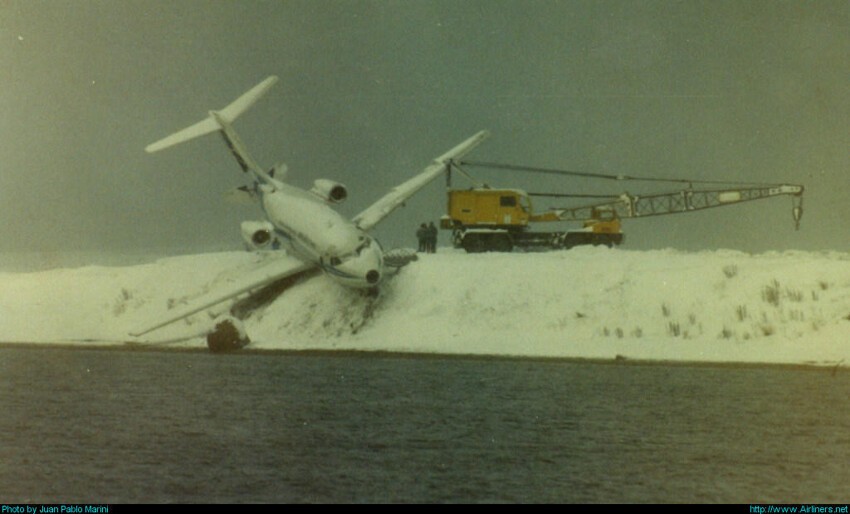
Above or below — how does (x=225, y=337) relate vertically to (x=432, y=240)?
below

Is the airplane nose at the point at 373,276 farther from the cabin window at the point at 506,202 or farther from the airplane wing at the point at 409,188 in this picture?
the cabin window at the point at 506,202

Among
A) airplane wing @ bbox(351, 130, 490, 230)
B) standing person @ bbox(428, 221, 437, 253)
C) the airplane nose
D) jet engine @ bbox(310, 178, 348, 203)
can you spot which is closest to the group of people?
standing person @ bbox(428, 221, 437, 253)

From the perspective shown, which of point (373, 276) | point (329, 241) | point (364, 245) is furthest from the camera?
point (364, 245)

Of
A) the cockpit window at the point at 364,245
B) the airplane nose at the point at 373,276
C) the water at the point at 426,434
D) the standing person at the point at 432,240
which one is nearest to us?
the water at the point at 426,434

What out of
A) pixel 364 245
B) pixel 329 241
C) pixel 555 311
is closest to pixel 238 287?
pixel 329 241

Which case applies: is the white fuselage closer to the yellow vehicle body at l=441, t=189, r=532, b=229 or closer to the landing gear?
the landing gear

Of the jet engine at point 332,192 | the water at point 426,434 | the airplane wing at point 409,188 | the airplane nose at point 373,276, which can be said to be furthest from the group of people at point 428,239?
the water at point 426,434

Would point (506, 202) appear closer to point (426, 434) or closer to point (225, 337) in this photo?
point (225, 337)
